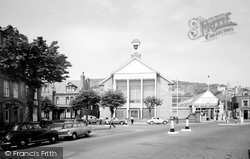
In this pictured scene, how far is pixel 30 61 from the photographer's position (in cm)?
2269

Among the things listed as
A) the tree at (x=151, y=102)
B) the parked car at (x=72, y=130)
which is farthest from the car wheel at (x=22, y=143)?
the tree at (x=151, y=102)

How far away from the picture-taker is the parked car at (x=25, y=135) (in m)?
16.0

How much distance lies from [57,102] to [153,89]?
82.5ft

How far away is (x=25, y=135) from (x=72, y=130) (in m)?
4.70

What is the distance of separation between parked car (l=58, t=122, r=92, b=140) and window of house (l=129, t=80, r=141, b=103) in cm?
3904

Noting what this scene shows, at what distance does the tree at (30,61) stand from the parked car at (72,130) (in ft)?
16.1

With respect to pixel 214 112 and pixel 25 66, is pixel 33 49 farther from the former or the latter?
pixel 214 112

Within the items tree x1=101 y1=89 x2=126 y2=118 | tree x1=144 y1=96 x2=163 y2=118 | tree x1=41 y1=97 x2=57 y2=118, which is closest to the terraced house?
tree x1=101 y1=89 x2=126 y2=118

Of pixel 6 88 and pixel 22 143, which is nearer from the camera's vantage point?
pixel 22 143

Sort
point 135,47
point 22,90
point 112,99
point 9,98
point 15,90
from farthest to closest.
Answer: point 135,47 < point 112,99 < point 22,90 < point 15,90 < point 9,98

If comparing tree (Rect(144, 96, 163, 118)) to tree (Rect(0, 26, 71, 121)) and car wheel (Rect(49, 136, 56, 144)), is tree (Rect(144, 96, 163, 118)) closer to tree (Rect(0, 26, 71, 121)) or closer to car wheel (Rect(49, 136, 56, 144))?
tree (Rect(0, 26, 71, 121))

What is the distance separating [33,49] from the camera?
2239cm

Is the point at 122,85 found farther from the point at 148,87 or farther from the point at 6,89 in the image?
the point at 6,89

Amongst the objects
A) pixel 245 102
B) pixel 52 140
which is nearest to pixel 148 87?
pixel 245 102
